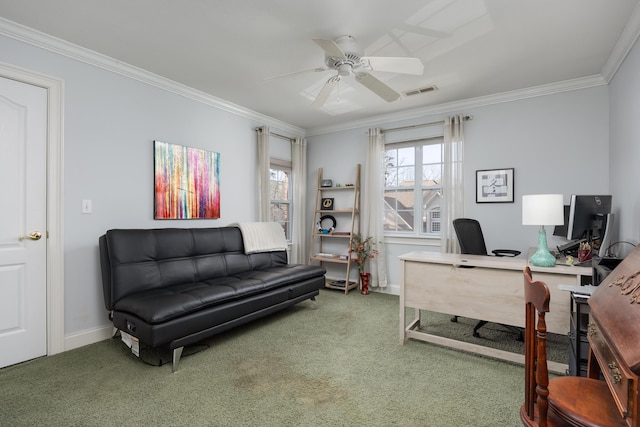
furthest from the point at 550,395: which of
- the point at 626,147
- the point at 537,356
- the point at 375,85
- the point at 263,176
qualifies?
the point at 263,176

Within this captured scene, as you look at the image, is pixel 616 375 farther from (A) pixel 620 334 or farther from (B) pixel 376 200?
(B) pixel 376 200

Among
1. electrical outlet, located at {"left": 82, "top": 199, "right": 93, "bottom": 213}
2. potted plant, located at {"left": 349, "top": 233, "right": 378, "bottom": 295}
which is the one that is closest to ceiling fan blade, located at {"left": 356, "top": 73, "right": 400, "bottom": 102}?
potted plant, located at {"left": 349, "top": 233, "right": 378, "bottom": 295}

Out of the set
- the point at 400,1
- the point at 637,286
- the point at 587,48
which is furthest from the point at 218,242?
the point at 587,48

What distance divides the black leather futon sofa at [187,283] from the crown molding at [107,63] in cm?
155

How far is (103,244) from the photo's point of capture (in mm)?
2797

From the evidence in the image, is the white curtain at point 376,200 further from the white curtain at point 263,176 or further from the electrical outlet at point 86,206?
the electrical outlet at point 86,206

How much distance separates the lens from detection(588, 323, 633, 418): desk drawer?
2.70 ft

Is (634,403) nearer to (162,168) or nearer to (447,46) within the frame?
(447,46)

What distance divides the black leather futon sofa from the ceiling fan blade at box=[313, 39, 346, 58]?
6.90 ft

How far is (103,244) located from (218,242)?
3.64 ft

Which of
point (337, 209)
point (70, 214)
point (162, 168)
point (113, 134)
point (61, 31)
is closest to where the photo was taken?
point (61, 31)

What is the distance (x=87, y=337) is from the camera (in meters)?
2.83

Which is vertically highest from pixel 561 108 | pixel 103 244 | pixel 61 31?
pixel 61 31

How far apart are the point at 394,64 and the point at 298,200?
3055mm
